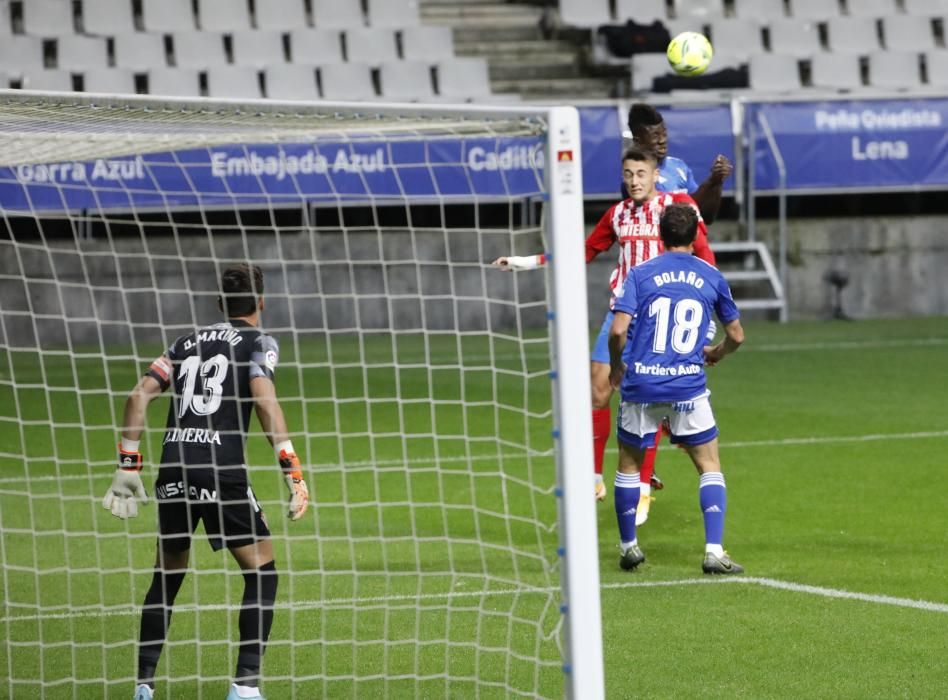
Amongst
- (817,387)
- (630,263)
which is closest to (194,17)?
(817,387)

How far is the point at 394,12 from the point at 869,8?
7575 mm

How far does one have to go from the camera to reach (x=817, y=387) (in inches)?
554

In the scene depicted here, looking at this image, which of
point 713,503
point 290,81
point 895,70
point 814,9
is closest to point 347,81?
point 290,81

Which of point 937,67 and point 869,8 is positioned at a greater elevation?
point 869,8

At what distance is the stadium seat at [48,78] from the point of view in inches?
802

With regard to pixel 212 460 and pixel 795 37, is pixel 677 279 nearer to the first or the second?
pixel 212 460

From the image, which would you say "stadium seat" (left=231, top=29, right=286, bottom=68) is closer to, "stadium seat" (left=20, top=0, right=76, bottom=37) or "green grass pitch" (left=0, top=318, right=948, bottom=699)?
"stadium seat" (left=20, top=0, right=76, bottom=37)

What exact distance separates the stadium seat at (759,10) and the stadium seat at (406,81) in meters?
5.49

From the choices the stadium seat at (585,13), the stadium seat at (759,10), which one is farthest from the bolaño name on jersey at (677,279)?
the stadium seat at (759,10)

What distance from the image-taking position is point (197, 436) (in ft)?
17.7

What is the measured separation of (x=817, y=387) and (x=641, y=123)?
22.2 ft

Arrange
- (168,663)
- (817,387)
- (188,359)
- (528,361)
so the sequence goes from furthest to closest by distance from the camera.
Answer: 1. (528,361)
2. (817,387)
3. (168,663)
4. (188,359)

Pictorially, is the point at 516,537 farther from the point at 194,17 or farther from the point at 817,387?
the point at 194,17

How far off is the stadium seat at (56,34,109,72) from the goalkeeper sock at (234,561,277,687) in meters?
16.8
